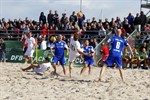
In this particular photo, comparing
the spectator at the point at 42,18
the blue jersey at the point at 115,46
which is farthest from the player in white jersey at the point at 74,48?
the spectator at the point at 42,18

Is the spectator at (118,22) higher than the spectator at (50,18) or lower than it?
lower

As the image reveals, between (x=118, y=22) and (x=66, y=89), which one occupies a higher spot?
(x=118, y=22)

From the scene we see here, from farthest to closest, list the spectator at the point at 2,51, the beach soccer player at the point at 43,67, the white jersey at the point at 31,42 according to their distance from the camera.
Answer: the spectator at the point at 2,51, the white jersey at the point at 31,42, the beach soccer player at the point at 43,67

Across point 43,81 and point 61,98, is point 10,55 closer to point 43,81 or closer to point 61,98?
point 43,81

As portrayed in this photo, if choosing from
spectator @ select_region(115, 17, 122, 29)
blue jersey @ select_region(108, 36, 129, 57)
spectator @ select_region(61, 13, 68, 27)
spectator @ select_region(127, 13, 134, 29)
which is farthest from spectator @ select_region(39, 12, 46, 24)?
blue jersey @ select_region(108, 36, 129, 57)

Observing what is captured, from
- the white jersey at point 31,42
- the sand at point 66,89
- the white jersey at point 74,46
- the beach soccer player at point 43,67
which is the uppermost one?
the white jersey at point 31,42

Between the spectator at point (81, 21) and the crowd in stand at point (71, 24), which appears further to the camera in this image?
the spectator at point (81, 21)

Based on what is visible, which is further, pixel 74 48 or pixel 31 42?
pixel 31 42

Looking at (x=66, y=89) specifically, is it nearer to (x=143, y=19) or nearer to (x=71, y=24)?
(x=143, y=19)

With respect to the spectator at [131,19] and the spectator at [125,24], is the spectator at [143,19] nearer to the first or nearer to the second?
the spectator at [131,19]

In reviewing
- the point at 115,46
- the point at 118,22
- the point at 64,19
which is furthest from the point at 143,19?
the point at 115,46

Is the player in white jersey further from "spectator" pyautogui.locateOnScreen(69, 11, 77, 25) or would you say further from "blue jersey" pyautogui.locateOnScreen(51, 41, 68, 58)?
"spectator" pyautogui.locateOnScreen(69, 11, 77, 25)

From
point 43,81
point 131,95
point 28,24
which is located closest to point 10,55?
point 28,24

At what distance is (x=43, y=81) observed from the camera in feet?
46.6
